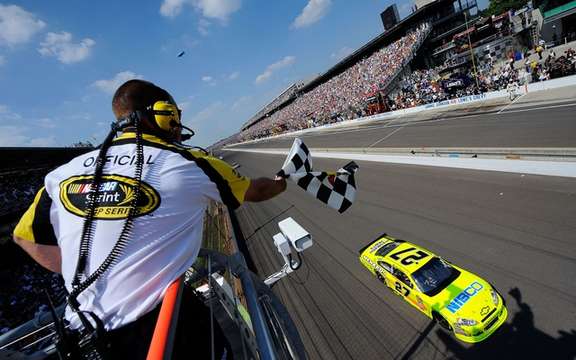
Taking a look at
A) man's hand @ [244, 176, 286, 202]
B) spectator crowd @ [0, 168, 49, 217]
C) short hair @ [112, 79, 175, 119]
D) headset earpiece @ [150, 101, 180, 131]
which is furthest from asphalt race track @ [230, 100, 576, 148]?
spectator crowd @ [0, 168, 49, 217]

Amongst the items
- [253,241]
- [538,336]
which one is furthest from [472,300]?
[253,241]

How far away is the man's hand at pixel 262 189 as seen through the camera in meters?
1.96

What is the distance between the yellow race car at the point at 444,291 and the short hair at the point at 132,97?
5982 millimetres

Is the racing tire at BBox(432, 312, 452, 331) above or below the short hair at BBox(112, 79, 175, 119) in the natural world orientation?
below

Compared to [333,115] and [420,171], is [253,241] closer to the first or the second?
[420,171]

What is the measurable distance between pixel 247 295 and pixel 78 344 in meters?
0.87

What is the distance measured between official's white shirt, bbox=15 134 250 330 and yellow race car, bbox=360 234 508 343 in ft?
18.2

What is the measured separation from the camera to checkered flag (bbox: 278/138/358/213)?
3.12 meters

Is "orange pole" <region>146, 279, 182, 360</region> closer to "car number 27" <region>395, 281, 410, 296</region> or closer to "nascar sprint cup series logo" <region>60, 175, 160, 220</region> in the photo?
"nascar sprint cup series logo" <region>60, 175, 160, 220</region>

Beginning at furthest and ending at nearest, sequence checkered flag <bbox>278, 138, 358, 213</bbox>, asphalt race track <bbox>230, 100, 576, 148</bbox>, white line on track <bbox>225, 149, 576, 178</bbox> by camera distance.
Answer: asphalt race track <bbox>230, 100, 576, 148</bbox> → white line on track <bbox>225, 149, 576, 178</bbox> → checkered flag <bbox>278, 138, 358, 213</bbox>

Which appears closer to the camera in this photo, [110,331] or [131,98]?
[110,331]

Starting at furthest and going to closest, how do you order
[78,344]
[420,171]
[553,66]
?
[553,66] → [420,171] → [78,344]

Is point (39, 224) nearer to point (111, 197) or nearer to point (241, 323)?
point (111, 197)

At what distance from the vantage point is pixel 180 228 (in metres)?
1.55
